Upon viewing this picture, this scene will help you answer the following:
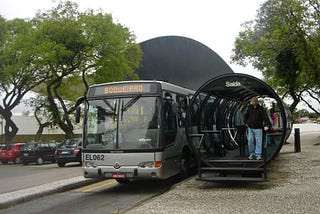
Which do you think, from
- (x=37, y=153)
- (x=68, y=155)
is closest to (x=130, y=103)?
(x=68, y=155)

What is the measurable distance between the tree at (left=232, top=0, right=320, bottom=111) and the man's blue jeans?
1203 centimetres

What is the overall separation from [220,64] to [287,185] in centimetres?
3604

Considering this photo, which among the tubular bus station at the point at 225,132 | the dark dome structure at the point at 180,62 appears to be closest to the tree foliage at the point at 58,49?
the dark dome structure at the point at 180,62

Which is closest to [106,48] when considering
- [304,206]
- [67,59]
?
[67,59]

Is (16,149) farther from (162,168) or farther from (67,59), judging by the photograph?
(162,168)

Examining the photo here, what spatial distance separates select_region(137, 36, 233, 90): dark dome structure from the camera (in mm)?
45250

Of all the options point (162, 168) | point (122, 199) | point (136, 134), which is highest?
point (136, 134)

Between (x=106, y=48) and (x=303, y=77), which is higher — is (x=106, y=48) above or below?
above

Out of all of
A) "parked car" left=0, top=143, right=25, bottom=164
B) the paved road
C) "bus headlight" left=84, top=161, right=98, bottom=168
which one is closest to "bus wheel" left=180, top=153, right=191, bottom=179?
"bus headlight" left=84, top=161, right=98, bottom=168

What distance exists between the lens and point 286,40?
22.9 metres

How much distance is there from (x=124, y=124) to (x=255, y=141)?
3560 mm

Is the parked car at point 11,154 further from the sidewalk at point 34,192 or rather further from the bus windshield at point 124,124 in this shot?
the bus windshield at point 124,124

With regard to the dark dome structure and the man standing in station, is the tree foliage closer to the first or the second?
the dark dome structure

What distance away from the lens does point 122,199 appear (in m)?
10.7
